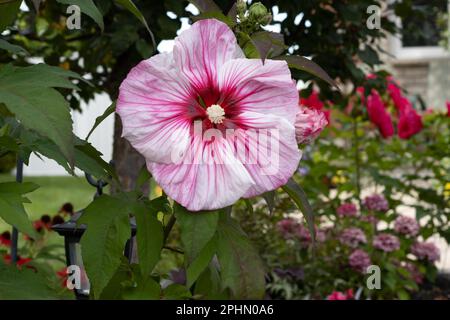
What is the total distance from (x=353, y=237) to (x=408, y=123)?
0.57 meters

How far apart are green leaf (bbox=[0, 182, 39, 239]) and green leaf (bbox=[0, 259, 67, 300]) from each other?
5 cm

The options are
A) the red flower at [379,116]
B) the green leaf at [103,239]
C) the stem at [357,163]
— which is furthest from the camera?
the stem at [357,163]

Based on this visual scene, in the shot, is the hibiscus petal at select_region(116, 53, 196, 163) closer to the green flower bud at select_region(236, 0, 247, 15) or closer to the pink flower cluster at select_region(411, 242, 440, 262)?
the green flower bud at select_region(236, 0, 247, 15)

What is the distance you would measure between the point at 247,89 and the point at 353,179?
7.22 feet

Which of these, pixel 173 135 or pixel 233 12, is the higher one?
pixel 233 12

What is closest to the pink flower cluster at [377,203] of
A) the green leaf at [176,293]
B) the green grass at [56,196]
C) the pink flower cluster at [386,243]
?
the pink flower cluster at [386,243]

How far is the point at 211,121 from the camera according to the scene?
741 mm

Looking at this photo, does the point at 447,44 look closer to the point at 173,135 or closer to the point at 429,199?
the point at 429,199

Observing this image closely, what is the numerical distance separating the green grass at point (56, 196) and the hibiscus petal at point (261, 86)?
4648 mm

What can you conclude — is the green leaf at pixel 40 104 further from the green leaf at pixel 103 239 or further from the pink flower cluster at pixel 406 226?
the pink flower cluster at pixel 406 226

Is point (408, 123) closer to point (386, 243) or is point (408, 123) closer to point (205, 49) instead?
point (386, 243)

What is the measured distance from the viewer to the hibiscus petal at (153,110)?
0.71 meters
